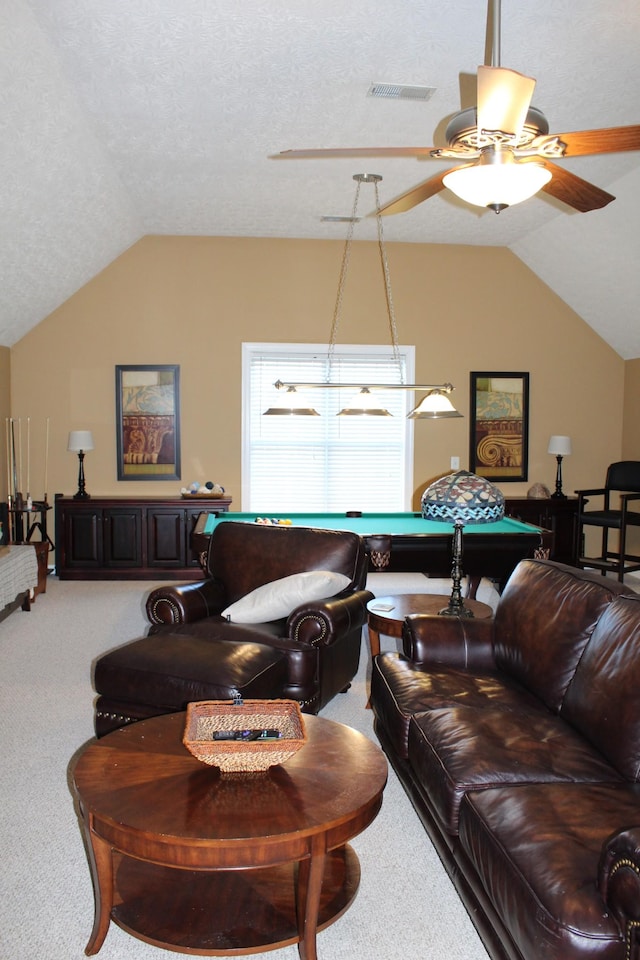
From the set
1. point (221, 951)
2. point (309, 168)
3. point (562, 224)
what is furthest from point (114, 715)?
point (562, 224)

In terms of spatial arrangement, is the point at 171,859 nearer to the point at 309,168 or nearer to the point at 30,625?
the point at 30,625

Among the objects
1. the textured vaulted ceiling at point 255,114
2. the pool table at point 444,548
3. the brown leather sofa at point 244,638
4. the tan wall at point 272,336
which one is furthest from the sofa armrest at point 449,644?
the tan wall at point 272,336

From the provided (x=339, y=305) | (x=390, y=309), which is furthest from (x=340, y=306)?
(x=390, y=309)

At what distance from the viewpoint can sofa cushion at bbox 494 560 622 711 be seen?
2889mm

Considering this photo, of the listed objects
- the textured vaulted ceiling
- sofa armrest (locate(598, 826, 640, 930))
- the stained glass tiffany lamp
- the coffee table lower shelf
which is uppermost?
the textured vaulted ceiling

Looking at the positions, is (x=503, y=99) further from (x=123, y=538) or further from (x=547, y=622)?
(x=123, y=538)

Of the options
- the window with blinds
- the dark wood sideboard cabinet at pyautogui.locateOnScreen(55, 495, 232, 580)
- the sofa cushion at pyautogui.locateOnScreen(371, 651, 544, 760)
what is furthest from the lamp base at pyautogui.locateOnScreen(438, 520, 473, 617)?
the window with blinds

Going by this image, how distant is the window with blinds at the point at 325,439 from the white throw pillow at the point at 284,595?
3.86m

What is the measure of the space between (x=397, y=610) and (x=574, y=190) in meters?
2.26

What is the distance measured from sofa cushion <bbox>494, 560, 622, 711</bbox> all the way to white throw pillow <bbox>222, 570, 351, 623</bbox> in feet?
3.00

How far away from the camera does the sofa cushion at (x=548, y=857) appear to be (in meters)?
1.70

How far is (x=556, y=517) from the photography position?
303 inches

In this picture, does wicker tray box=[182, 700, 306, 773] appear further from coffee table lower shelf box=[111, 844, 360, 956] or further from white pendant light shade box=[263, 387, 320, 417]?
white pendant light shade box=[263, 387, 320, 417]

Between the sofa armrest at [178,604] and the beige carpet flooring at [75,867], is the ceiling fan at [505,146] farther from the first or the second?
the beige carpet flooring at [75,867]
